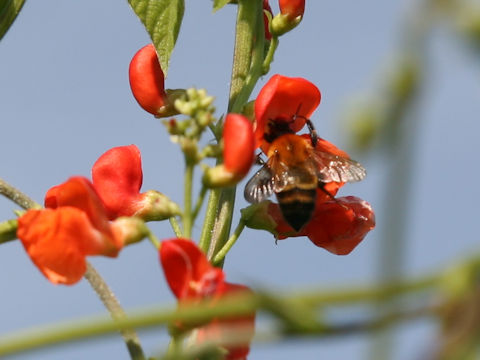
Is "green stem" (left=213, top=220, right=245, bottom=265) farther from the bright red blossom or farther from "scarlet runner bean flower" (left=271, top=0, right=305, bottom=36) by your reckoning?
"scarlet runner bean flower" (left=271, top=0, right=305, bottom=36)

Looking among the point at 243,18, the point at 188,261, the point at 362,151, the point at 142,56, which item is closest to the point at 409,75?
the point at 362,151

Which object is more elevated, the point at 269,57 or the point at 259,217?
the point at 269,57

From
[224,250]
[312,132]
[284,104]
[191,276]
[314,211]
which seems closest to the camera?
[191,276]

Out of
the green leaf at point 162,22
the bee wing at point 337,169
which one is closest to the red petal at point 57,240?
the green leaf at point 162,22

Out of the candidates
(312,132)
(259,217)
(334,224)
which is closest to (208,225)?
(259,217)

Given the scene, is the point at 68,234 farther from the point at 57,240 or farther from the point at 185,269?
the point at 185,269

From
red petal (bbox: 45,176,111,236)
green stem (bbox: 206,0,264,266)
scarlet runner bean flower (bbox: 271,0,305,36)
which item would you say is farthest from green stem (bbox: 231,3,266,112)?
red petal (bbox: 45,176,111,236)

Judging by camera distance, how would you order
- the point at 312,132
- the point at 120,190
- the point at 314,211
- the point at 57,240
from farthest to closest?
1. the point at 312,132
2. the point at 314,211
3. the point at 120,190
4. the point at 57,240
